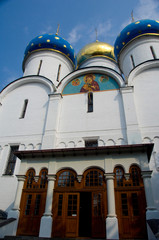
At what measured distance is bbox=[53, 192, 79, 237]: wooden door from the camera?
5.65 m

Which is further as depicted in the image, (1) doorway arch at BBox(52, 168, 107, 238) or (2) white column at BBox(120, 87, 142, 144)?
(2) white column at BBox(120, 87, 142, 144)

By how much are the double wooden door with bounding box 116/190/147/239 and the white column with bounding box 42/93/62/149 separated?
3.97 metres

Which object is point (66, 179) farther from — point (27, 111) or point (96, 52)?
point (96, 52)

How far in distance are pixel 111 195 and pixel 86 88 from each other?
6318 mm

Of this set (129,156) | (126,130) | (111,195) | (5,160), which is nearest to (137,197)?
(111,195)

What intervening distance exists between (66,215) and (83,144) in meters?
3.38

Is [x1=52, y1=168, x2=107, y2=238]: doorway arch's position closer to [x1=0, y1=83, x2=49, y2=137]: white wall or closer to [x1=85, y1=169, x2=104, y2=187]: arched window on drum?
[x1=85, y1=169, x2=104, y2=187]: arched window on drum

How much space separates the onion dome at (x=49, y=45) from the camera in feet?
44.5

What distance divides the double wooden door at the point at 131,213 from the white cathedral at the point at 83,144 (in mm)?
26

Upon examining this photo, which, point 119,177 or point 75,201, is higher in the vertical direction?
point 119,177

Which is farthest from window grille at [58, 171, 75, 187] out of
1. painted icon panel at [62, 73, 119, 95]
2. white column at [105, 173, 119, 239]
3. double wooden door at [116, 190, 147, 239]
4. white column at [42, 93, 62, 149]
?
painted icon panel at [62, 73, 119, 95]

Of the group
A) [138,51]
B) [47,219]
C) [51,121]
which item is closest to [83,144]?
[51,121]

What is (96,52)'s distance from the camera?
15.5 metres

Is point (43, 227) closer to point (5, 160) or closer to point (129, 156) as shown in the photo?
point (129, 156)
